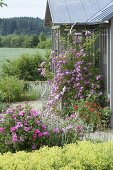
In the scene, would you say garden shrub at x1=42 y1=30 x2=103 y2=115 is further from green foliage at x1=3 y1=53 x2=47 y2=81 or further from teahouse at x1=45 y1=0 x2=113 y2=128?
green foliage at x1=3 y1=53 x2=47 y2=81

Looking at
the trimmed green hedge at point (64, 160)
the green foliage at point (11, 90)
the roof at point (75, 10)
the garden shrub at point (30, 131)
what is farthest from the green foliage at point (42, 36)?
the trimmed green hedge at point (64, 160)

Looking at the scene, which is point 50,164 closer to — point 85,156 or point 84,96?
point 85,156

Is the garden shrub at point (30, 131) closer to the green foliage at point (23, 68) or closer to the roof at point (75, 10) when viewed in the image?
the roof at point (75, 10)

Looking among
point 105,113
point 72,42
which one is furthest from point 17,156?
point 72,42

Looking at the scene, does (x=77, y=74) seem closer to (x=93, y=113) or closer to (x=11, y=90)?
(x=93, y=113)

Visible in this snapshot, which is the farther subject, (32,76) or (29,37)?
(29,37)

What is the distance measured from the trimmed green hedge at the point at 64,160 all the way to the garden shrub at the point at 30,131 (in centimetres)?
166

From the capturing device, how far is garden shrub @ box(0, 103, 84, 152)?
784cm

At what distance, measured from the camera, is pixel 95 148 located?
243 inches

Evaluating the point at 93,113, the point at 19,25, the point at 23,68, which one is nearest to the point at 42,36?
the point at 19,25

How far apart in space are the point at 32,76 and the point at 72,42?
8.28 m

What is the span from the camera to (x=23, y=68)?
2017 cm

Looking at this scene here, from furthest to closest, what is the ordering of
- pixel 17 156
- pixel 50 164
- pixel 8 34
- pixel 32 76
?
pixel 8 34 → pixel 32 76 → pixel 17 156 → pixel 50 164

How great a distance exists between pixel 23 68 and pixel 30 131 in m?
12.5
